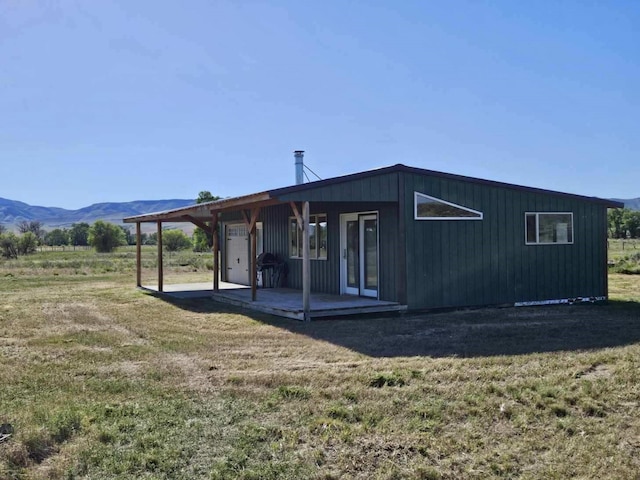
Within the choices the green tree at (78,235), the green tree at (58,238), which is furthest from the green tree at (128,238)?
the green tree at (58,238)

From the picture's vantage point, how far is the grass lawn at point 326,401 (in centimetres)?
381

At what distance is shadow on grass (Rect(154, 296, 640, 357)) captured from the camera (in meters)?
7.40

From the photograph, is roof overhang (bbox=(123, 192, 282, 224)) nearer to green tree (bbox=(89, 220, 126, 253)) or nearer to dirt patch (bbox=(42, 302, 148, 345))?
dirt patch (bbox=(42, 302, 148, 345))

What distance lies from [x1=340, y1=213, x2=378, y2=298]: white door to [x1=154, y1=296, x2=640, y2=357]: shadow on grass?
5.42 ft

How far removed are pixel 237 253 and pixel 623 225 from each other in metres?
69.1

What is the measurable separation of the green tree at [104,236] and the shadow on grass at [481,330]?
138ft

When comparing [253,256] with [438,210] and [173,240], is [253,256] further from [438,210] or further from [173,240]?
[173,240]

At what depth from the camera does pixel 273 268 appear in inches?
619

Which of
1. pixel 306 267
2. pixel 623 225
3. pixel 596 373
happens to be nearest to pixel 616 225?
pixel 623 225

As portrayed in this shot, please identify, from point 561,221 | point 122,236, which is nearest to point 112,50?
point 561,221

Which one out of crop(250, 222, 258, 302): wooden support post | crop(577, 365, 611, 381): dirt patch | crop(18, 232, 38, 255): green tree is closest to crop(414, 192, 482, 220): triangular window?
crop(250, 222, 258, 302): wooden support post

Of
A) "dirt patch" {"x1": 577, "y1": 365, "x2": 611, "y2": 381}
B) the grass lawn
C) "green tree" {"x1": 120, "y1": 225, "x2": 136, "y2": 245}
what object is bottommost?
the grass lawn

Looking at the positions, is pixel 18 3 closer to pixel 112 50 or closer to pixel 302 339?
pixel 112 50

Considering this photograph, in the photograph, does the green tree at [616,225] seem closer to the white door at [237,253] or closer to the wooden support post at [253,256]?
the white door at [237,253]
